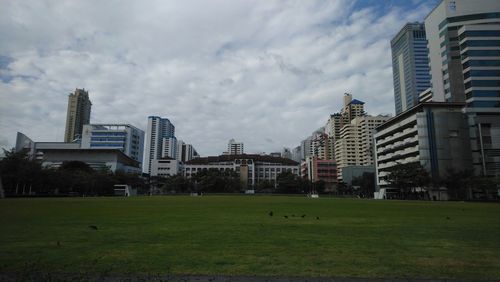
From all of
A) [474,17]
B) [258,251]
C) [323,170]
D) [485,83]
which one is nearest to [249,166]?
[323,170]

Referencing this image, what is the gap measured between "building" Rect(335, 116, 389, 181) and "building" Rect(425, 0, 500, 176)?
70.7 m

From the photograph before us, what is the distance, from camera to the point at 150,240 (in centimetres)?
1116

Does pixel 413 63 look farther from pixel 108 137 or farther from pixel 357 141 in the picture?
pixel 108 137

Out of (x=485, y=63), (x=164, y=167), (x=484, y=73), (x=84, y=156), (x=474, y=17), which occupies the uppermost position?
(x=474, y=17)

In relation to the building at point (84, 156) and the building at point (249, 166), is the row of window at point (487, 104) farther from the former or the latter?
the building at point (84, 156)

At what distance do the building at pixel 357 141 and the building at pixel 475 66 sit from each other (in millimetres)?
70680

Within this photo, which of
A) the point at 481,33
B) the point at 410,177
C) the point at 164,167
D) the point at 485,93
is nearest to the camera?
the point at 410,177

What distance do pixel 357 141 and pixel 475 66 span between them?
87678 millimetres

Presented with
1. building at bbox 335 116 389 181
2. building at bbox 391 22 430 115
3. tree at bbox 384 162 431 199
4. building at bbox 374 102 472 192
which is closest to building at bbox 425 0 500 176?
building at bbox 374 102 472 192

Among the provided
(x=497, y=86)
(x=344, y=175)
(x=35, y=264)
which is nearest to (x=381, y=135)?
(x=497, y=86)

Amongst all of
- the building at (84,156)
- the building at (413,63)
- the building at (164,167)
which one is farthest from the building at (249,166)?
the building at (413,63)

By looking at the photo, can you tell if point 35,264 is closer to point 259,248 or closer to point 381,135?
point 259,248

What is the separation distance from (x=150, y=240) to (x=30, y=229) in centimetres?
604

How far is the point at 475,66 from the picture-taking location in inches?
3472
